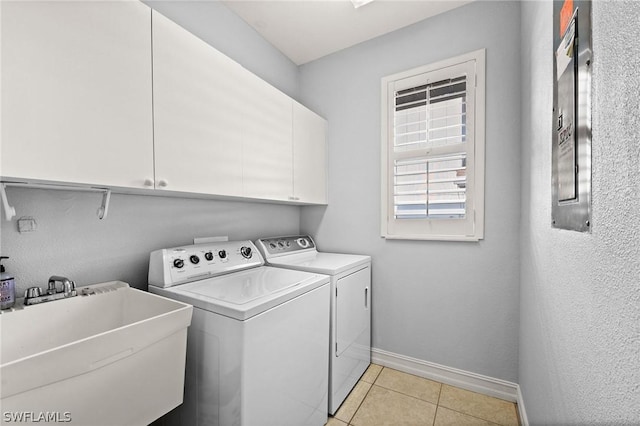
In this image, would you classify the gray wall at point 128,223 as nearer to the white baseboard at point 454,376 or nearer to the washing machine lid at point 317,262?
the washing machine lid at point 317,262

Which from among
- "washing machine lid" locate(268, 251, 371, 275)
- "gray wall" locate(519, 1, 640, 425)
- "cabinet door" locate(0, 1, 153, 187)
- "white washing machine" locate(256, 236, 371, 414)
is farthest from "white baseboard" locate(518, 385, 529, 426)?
"cabinet door" locate(0, 1, 153, 187)

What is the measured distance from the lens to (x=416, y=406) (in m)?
1.76

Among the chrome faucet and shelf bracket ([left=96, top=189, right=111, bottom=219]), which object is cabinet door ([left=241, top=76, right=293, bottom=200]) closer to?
shelf bracket ([left=96, top=189, right=111, bottom=219])

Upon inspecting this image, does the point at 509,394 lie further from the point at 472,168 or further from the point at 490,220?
the point at 472,168

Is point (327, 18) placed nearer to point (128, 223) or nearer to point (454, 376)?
point (128, 223)

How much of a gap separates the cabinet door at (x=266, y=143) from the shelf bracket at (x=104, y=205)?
2.24 ft

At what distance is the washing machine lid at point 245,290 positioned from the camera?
44.1 inches

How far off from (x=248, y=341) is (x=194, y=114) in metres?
1.15

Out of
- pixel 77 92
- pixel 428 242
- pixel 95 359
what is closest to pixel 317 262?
pixel 428 242

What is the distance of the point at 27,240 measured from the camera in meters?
1.12

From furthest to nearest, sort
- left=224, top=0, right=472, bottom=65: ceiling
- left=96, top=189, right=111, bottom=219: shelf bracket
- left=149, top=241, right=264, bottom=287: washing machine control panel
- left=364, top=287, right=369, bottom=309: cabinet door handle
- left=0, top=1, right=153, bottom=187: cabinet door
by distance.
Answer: left=364, top=287, right=369, bottom=309: cabinet door handle, left=224, top=0, right=472, bottom=65: ceiling, left=149, top=241, right=264, bottom=287: washing machine control panel, left=96, top=189, right=111, bottom=219: shelf bracket, left=0, top=1, right=153, bottom=187: cabinet door

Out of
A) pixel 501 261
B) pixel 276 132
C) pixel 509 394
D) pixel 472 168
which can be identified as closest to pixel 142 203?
pixel 276 132

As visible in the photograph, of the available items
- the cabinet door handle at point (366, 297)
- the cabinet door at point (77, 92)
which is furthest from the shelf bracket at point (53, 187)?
the cabinet door handle at point (366, 297)

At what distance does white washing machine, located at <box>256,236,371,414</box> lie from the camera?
1696mm
